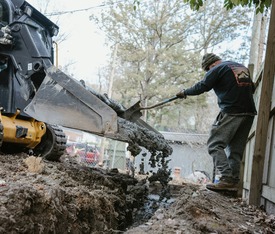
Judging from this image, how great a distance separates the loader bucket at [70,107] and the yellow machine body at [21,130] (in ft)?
2.27

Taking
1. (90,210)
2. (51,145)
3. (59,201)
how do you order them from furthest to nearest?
(51,145) → (90,210) → (59,201)

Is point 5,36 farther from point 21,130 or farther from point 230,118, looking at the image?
point 230,118

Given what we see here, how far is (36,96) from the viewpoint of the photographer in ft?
15.4

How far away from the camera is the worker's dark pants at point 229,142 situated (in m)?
4.12

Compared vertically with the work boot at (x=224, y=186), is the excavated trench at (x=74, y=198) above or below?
below

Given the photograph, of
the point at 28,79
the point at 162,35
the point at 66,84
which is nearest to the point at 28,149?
the point at 28,79

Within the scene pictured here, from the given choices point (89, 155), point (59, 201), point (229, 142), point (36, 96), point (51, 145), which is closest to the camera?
point (59, 201)

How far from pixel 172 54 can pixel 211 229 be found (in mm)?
16083

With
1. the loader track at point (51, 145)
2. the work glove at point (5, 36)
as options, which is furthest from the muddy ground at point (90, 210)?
the work glove at point (5, 36)

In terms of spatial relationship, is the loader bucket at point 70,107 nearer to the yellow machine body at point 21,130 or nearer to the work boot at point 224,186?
the yellow machine body at point 21,130

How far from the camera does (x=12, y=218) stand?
8.61 feet

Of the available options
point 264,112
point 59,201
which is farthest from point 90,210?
point 264,112

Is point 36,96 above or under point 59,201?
above

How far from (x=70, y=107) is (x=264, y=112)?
241 cm
